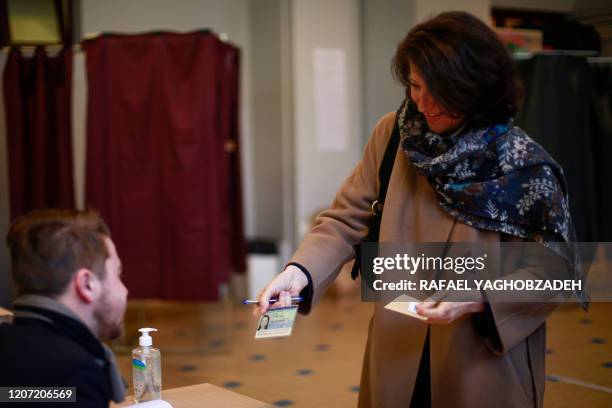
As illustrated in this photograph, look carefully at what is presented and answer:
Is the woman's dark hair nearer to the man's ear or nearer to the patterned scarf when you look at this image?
the patterned scarf

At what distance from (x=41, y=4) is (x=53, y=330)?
6.05 metres

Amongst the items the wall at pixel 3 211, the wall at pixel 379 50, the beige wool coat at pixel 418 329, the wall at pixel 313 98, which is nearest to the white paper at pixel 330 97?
the wall at pixel 313 98

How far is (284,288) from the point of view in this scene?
67.7 inches

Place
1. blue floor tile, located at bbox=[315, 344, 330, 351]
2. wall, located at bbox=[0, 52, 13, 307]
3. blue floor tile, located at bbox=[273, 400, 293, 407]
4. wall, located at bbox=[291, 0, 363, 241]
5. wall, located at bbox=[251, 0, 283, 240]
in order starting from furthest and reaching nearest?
wall, located at bbox=[251, 0, 283, 240] < wall, located at bbox=[291, 0, 363, 241] < blue floor tile, located at bbox=[315, 344, 330, 351] < wall, located at bbox=[0, 52, 13, 307] < blue floor tile, located at bbox=[273, 400, 293, 407]

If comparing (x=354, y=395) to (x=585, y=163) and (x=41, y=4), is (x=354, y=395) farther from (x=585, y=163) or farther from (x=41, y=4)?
(x=41, y=4)

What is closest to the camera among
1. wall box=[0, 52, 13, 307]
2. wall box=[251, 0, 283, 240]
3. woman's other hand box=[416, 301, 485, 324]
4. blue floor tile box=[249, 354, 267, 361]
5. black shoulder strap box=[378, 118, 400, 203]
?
woman's other hand box=[416, 301, 485, 324]

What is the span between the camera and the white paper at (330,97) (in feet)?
22.7

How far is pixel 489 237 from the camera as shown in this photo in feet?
5.30

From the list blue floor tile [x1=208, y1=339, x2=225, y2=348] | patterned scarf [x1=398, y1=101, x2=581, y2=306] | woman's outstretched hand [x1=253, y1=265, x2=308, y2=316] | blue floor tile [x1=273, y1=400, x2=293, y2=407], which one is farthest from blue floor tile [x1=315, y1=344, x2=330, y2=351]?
patterned scarf [x1=398, y1=101, x2=581, y2=306]

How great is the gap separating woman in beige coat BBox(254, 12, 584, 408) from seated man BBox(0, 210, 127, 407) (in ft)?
1.30

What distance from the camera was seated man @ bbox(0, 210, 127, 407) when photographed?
1.28 metres

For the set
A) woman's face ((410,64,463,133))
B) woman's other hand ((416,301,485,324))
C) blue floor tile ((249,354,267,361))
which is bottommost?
blue floor tile ((249,354,267,361))

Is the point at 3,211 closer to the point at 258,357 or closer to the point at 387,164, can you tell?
the point at 258,357

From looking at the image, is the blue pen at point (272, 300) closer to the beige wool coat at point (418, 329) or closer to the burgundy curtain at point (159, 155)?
the beige wool coat at point (418, 329)
